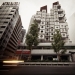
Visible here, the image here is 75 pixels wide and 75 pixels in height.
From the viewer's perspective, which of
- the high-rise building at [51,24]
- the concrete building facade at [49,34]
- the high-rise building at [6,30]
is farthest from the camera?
the high-rise building at [51,24]

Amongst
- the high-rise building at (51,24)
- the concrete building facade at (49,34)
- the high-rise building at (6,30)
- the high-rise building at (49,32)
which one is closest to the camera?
the high-rise building at (6,30)

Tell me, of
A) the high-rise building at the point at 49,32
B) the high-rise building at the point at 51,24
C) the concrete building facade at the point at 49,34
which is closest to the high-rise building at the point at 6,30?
the concrete building facade at the point at 49,34

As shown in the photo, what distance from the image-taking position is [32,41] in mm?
17375

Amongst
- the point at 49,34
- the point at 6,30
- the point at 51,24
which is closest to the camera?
the point at 6,30

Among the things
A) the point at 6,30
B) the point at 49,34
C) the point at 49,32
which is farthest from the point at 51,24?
the point at 6,30

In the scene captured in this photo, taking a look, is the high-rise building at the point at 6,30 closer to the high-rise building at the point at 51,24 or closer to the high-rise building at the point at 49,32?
the high-rise building at the point at 49,32

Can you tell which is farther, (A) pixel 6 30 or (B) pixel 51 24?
(B) pixel 51 24

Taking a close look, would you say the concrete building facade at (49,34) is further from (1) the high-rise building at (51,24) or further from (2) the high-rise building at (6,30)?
(2) the high-rise building at (6,30)

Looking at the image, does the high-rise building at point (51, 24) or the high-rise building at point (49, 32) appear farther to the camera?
the high-rise building at point (51, 24)

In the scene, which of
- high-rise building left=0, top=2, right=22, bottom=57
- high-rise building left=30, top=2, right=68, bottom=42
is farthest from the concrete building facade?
high-rise building left=0, top=2, right=22, bottom=57

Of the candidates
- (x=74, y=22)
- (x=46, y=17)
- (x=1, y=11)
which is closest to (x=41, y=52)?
(x=46, y=17)

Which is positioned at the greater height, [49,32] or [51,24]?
[51,24]

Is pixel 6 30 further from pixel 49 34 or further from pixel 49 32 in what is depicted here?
pixel 49 32

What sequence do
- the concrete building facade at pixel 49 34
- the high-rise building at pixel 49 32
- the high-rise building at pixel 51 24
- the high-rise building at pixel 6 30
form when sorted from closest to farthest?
the high-rise building at pixel 6 30 → the concrete building facade at pixel 49 34 → the high-rise building at pixel 49 32 → the high-rise building at pixel 51 24
